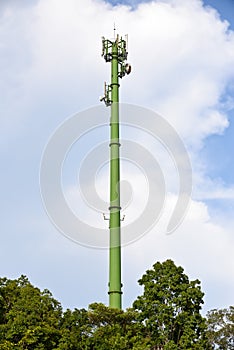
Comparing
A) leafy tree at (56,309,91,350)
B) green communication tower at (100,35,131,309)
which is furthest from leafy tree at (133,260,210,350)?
green communication tower at (100,35,131,309)

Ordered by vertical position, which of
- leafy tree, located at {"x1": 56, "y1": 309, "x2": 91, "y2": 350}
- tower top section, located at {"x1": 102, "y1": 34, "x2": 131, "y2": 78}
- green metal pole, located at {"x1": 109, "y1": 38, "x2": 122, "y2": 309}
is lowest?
leafy tree, located at {"x1": 56, "y1": 309, "x2": 91, "y2": 350}

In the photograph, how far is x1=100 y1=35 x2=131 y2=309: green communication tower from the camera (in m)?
29.5

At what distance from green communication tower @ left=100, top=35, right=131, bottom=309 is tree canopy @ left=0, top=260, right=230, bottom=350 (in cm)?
674

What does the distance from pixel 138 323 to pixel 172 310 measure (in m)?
1.60

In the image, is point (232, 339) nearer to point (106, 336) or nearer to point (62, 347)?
point (106, 336)

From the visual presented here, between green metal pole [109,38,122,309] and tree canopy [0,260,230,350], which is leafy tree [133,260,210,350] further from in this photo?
green metal pole [109,38,122,309]

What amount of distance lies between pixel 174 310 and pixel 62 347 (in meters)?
4.47

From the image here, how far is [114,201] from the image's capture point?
3130 centimetres

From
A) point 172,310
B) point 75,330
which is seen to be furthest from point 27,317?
point 172,310

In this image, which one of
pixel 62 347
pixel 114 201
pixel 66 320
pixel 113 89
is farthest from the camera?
pixel 113 89

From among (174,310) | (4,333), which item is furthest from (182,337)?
(4,333)

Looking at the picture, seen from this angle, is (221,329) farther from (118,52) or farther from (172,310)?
(118,52)

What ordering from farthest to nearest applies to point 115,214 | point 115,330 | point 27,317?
1. point 115,214
2. point 115,330
3. point 27,317

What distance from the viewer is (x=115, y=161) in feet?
106
